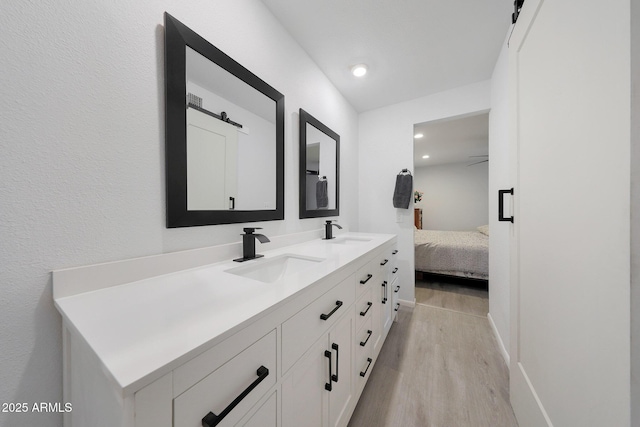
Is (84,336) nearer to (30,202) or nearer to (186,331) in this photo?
(186,331)

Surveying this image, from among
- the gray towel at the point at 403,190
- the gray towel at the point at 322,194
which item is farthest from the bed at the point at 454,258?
the gray towel at the point at 322,194

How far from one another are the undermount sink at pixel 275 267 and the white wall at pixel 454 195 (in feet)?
16.3

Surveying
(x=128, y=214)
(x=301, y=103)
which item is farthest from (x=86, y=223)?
(x=301, y=103)

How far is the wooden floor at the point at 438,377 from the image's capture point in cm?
117

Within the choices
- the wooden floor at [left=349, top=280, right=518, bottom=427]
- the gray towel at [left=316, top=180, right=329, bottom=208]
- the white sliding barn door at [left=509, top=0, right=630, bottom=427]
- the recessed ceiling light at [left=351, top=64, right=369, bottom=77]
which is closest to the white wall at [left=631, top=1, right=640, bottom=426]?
the white sliding barn door at [left=509, top=0, right=630, bottom=427]

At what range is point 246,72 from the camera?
1.18m

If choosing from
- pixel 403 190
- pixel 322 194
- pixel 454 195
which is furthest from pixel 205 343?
pixel 454 195

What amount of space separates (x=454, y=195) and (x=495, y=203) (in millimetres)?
4444

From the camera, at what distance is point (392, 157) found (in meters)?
2.54

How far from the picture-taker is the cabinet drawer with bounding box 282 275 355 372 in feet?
2.10

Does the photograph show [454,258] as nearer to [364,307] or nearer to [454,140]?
[454,140]

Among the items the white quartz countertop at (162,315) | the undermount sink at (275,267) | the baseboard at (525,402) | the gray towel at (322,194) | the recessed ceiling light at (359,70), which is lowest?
the baseboard at (525,402)

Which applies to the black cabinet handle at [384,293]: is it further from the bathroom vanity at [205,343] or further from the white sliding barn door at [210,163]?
the white sliding barn door at [210,163]

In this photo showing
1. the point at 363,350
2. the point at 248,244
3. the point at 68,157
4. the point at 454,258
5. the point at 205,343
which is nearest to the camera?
the point at 205,343
